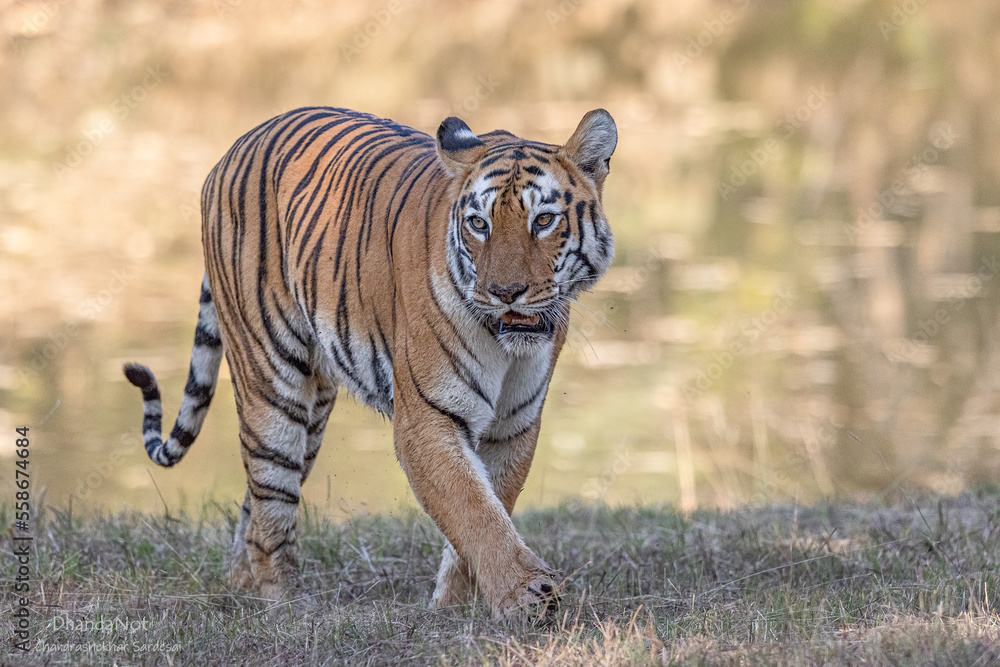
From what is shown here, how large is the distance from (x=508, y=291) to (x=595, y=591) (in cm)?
105

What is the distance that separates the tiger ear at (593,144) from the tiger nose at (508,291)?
47 centimetres

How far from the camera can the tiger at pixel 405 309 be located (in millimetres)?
3250

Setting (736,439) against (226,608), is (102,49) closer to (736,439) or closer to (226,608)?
(736,439)

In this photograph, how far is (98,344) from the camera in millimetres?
8445

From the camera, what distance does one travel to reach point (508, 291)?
3.14 m

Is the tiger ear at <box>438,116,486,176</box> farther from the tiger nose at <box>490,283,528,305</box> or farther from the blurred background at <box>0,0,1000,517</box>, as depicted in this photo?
the blurred background at <box>0,0,1000,517</box>

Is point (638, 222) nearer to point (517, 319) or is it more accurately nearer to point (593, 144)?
point (593, 144)

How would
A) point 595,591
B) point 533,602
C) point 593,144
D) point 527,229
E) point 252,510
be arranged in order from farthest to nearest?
point 252,510
point 595,591
point 593,144
point 527,229
point 533,602

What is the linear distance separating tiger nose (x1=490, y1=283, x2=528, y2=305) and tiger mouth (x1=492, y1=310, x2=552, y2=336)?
0.27 ft

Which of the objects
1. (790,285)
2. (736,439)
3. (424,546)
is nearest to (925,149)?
(790,285)

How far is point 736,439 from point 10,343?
16.0ft

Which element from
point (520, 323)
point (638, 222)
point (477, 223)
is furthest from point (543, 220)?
point (638, 222)

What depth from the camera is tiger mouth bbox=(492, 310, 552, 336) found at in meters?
3.26

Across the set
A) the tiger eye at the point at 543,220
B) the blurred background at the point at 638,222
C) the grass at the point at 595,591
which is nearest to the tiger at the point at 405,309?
the tiger eye at the point at 543,220
